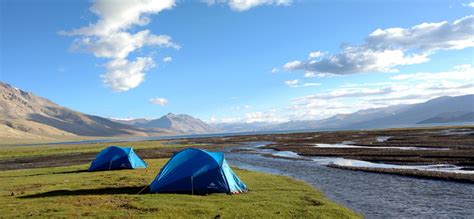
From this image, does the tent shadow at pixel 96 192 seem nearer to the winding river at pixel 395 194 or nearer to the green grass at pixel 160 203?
the green grass at pixel 160 203

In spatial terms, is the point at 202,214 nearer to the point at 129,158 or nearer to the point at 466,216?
the point at 466,216

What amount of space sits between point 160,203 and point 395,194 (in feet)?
50.4

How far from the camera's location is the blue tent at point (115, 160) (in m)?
42.1

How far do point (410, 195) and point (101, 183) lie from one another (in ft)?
76.3

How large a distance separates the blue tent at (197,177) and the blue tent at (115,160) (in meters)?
18.2

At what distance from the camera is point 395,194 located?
2484 centimetres

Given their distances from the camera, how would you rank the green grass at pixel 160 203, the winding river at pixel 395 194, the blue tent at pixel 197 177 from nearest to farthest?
the green grass at pixel 160 203 < the winding river at pixel 395 194 < the blue tent at pixel 197 177

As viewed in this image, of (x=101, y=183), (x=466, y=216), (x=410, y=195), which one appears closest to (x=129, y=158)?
(x=101, y=183)

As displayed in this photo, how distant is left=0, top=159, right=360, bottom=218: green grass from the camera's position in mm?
19078

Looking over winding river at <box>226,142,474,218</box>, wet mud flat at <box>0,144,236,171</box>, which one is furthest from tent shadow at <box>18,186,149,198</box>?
wet mud flat at <box>0,144,236,171</box>

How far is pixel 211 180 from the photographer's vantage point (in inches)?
969

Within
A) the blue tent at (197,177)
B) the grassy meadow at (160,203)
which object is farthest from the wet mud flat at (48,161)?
the blue tent at (197,177)

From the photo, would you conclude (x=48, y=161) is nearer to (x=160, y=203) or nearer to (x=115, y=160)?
(x=115, y=160)

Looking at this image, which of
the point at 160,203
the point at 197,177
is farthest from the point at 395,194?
the point at 160,203
